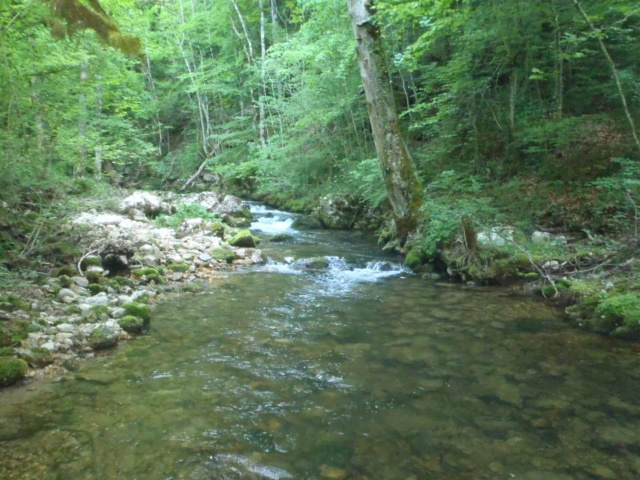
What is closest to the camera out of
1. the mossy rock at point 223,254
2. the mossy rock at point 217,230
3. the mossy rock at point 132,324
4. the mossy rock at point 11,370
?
the mossy rock at point 11,370

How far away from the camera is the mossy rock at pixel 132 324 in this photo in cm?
477

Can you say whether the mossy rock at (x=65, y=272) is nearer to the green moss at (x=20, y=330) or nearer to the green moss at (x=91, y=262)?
the green moss at (x=91, y=262)

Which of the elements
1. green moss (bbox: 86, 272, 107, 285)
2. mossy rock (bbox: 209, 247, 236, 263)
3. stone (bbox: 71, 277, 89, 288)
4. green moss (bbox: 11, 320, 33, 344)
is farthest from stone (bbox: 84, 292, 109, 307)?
mossy rock (bbox: 209, 247, 236, 263)

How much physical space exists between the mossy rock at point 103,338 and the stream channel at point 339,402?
13 cm

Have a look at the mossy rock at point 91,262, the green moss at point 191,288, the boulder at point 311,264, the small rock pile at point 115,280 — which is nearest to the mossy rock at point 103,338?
the small rock pile at point 115,280

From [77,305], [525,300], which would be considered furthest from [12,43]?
[525,300]

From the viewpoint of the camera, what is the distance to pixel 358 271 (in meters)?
8.44

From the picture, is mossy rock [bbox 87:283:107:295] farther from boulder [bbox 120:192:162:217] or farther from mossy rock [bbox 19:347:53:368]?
boulder [bbox 120:192:162:217]

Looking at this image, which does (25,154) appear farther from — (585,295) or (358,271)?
(585,295)

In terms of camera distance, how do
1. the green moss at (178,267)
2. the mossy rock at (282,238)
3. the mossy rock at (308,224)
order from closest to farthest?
1. the green moss at (178,267)
2. the mossy rock at (282,238)
3. the mossy rock at (308,224)

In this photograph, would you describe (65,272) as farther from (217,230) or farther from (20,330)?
(217,230)

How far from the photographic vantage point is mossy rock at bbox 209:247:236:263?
9.17 meters

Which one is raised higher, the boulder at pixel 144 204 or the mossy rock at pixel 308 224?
the boulder at pixel 144 204

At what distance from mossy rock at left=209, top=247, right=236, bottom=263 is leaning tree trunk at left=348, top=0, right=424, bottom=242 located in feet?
12.0
